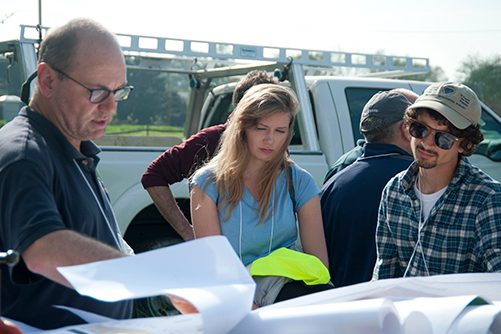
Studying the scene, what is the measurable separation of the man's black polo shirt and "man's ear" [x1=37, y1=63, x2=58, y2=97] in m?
0.07

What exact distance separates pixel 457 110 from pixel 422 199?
0.35m

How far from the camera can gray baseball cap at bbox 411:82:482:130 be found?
3.10 meters

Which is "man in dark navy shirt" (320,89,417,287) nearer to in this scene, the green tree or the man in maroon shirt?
the man in maroon shirt

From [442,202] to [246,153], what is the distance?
122cm

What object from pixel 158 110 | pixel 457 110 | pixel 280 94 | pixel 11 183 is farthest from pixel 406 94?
pixel 158 110

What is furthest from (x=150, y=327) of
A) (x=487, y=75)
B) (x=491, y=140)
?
(x=487, y=75)

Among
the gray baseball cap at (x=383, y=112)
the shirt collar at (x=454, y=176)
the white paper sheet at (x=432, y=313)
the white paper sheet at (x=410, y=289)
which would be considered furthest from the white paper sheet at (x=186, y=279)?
the gray baseball cap at (x=383, y=112)

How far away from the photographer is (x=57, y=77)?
235 cm

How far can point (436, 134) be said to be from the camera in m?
3.12

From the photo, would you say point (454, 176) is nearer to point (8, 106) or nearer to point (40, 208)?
point (40, 208)

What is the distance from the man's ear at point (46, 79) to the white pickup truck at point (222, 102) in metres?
3.79

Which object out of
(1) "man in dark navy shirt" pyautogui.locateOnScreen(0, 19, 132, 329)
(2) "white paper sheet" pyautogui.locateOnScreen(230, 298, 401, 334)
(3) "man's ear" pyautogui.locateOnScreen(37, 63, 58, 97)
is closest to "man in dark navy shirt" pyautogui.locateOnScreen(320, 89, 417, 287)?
(1) "man in dark navy shirt" pyautogui.locateOnScreen(0, 19, 132, 329)

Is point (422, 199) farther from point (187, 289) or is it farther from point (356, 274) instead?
point (187, 289)

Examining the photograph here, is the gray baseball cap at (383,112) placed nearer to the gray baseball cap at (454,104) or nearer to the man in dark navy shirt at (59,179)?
the gray baseball cap at (454,104)
